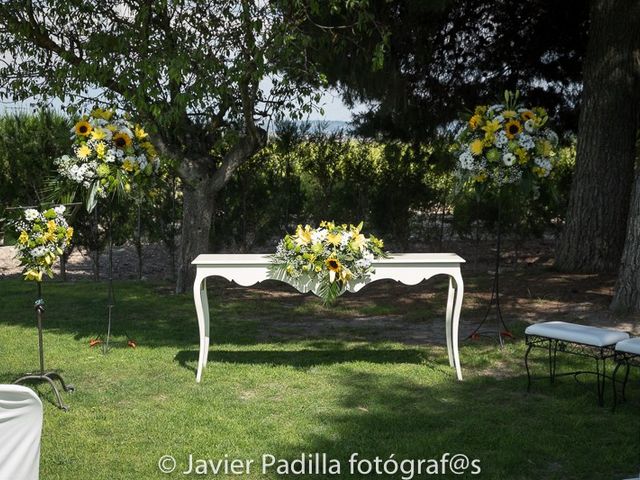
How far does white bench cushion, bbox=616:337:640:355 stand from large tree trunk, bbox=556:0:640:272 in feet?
15.9

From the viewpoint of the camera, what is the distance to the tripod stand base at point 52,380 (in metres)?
5.13

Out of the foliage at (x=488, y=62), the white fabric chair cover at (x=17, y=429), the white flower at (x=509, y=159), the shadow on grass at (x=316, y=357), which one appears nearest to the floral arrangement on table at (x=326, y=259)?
the shadow on grass at (x=316, y=357)

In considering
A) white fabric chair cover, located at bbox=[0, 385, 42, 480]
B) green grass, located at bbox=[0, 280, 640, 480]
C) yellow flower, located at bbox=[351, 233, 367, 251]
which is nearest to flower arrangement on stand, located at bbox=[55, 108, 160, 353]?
green grass, located at bbox=[0, 280, 640, 480]

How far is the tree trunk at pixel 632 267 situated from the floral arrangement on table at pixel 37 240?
5.06m

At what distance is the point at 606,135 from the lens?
923 cm

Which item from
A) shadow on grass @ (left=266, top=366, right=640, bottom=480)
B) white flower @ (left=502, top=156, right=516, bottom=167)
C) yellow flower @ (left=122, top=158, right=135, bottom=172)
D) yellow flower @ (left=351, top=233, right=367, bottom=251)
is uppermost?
white flower @ (left=502, top=156, right=516, bottom=167)

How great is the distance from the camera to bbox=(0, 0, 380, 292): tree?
7.96 m

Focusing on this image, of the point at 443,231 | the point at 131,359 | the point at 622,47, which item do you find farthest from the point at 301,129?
the point at 131,359

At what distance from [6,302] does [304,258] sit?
16.5ft

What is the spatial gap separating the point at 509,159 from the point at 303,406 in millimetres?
2444

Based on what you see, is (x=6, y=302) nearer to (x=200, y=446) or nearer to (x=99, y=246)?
(x=99, y=246)

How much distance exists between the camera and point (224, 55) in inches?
335

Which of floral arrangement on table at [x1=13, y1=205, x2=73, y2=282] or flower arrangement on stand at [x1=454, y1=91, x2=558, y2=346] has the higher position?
flower arrangement on stand at [x1=454, y1=91, x2=558, y2=346]

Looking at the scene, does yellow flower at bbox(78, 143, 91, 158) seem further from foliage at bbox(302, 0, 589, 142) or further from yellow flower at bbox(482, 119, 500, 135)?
foliage at bbox(302, 0, 589, 142)
